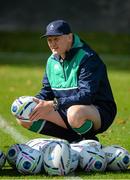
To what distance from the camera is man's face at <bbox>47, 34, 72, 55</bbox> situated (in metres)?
9.63

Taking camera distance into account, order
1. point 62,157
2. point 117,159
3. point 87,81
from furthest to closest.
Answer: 1. point 87,81
2. point 117,159
3. point 62,157

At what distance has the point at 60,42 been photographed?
967 cm

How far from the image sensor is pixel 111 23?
30375 millimetres

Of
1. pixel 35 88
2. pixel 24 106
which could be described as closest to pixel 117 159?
pixel 24 106

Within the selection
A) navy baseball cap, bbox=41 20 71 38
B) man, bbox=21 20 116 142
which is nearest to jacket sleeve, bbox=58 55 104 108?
man, bbox=21 20 116 142

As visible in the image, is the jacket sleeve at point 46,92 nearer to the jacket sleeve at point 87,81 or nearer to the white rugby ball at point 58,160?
the jacket sleeve at point 87,81

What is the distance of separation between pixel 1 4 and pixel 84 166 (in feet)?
70.8

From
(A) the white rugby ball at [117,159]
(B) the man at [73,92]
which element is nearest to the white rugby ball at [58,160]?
(A) the white rugby ball at [117,159]

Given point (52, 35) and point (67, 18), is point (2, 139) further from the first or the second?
point (67, 18)

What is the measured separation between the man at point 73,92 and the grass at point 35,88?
0.70m

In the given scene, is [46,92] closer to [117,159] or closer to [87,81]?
[87,81]

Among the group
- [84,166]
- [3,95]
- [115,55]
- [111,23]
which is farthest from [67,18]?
[84,166]

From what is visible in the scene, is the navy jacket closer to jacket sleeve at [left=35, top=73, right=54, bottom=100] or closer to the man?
the man

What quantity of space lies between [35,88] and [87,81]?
7.99 metres
